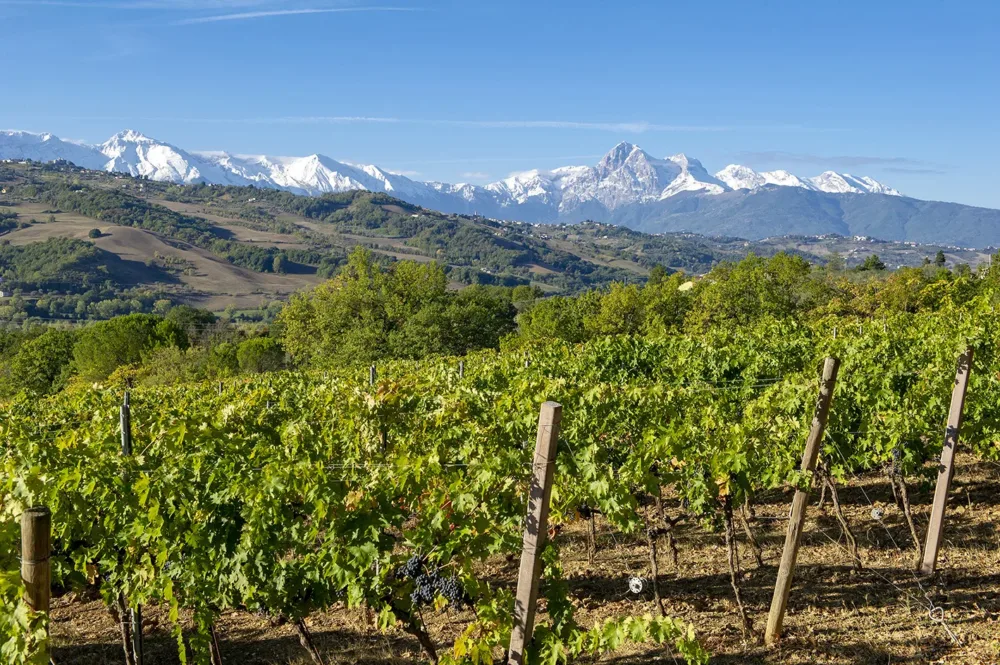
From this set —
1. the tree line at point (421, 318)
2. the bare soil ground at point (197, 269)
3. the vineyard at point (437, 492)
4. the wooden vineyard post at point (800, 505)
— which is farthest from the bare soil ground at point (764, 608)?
the bare soil ground at point (197, 269)

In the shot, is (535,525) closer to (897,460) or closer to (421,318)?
(897,460)

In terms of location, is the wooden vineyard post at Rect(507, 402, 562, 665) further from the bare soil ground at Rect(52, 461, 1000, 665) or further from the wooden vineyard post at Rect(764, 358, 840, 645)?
the wooden vineyard post at Rect(764, 358, 840, 645)

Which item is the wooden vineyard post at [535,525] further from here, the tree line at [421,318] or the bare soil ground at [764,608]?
the tree line at [421,318]

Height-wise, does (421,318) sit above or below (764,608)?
below

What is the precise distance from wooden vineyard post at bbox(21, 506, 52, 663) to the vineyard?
0.27 feet

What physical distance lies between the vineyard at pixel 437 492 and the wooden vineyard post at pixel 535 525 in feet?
0.77

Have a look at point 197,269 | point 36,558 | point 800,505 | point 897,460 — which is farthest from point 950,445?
point 197,269

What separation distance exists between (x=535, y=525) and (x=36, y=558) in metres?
2.24

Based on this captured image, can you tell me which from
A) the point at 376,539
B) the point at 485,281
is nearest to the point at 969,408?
the point at 376,539

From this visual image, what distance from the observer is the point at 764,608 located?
7.09 meters

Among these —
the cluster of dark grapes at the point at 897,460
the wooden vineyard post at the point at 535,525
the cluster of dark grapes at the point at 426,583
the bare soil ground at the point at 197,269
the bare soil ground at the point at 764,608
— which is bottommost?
the bare soil ground at the point at 197,269

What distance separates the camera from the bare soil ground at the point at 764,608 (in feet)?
20.4

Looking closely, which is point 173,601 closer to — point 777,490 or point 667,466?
point 667,466

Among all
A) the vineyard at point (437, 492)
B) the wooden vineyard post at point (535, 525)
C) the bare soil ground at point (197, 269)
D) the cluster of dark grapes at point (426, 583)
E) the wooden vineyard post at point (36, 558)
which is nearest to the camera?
the wooden vineyard post at point (36, 558)
